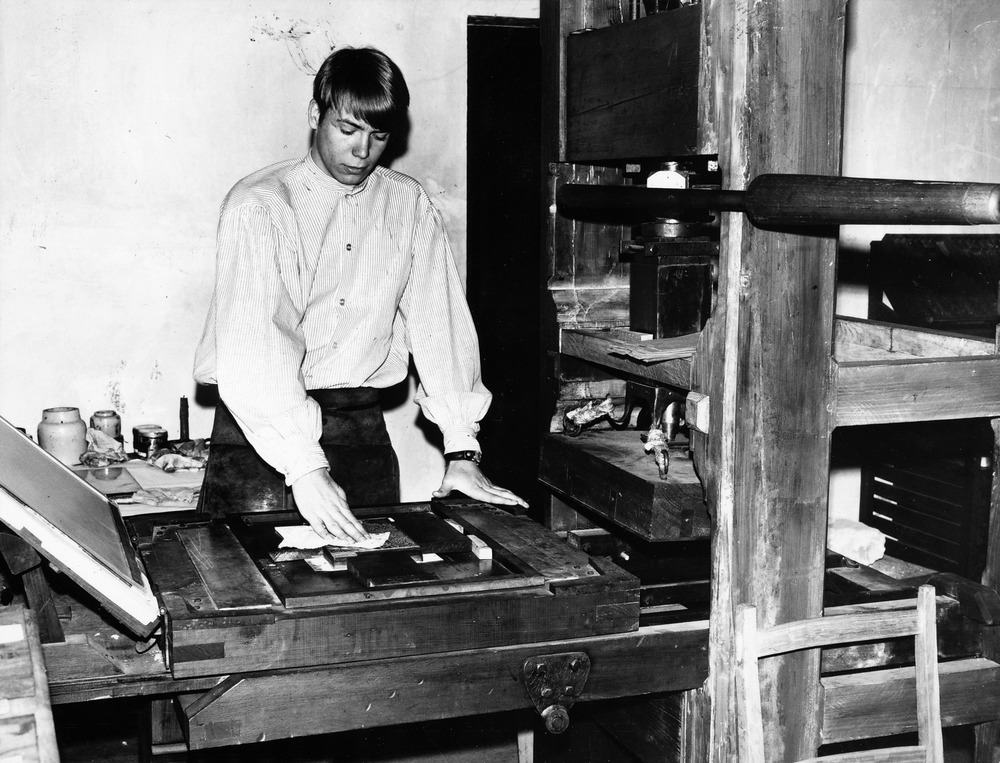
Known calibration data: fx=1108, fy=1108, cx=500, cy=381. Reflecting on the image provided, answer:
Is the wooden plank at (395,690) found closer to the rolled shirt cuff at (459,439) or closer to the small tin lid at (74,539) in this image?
the small tin lid at (74,539)

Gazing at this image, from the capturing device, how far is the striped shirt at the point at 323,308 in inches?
106

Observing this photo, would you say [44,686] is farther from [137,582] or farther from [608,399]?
[608,399]

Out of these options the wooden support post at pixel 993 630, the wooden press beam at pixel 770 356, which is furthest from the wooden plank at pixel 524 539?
the wooden support post at pixel 993 630

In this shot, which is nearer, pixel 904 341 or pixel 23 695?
pixel 23 695

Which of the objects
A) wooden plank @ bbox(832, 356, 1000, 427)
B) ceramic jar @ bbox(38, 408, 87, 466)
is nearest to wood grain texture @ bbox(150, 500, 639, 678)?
wooden plank @ bbox(832, 356, 1000, 427)

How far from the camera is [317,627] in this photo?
81.1 inches

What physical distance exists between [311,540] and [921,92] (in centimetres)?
340

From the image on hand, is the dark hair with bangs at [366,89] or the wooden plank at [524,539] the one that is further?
the dark hair with bangs at [366,89]

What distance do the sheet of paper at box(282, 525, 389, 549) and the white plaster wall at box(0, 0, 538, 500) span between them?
7.14 feet

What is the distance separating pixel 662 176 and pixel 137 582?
1.56 metres

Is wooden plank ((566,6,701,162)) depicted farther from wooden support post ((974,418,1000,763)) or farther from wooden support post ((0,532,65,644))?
wooden support post ((0,532,65,644))

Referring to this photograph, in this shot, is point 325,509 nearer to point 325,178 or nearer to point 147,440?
point 325,178

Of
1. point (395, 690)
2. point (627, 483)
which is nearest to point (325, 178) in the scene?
point (627, 483)

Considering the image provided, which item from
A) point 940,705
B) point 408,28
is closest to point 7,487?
point 940,705
